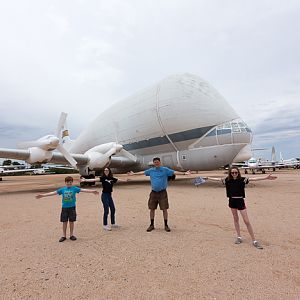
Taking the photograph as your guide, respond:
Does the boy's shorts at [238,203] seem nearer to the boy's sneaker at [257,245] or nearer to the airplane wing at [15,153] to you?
the boy's sneaker at [257,245]

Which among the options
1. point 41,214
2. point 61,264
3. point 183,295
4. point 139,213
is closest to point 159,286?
point 183,295

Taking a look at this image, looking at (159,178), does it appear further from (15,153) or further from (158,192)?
(15,153)

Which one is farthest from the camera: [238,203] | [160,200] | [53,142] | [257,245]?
[53,142]

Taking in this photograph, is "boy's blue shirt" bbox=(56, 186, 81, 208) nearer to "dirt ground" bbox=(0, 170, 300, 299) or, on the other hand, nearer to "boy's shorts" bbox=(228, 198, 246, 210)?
"dirt ground" bbox=(0, 170, 300, 299)

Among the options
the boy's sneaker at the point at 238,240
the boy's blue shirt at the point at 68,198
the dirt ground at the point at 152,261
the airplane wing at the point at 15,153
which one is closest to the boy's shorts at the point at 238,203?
the boy's sneaker at the point at 238,240

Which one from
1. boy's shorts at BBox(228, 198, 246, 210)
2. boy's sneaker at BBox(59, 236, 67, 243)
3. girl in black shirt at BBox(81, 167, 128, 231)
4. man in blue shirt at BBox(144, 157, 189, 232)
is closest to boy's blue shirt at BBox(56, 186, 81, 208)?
boy's sneaker at BBox(59, 236, 67, 243)

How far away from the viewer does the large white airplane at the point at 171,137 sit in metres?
16.4

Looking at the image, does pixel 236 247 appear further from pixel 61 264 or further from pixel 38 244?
pixel 38 244

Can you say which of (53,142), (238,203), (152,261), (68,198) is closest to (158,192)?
(238,203)

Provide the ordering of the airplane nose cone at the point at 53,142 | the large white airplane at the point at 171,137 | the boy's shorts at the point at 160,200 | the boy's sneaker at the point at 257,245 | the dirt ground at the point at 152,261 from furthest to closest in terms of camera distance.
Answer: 1. the large white airplane at the point at 171,137
2. the airplane nose cone at the point at 53,142
3. the boy's shorts at the point at 160,200
4. the boy's sneaker at the point at 257,245
5. the dirt ground at the point at 152,261

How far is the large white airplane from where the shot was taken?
16391mm

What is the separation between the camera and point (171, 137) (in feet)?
61.8

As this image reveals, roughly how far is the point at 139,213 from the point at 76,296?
5455 millimetres

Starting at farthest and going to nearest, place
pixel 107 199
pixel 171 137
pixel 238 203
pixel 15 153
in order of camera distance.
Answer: pixel 171 137 → pixel 15 153 → pixel 107 199 → pixel 238 203
